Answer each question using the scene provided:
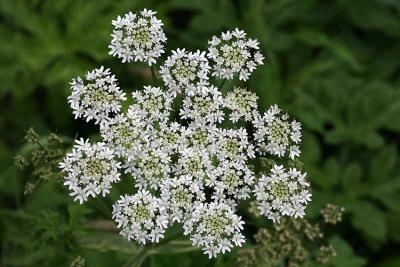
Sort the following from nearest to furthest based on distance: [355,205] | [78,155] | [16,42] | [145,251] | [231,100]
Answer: [78,155]
[231,100]
[145,251]
[355,205]
[16,42]

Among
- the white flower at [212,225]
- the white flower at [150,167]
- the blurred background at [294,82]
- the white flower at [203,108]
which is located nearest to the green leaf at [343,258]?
the blurred background at [294,82]

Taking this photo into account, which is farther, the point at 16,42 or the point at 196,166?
the point at 16,42

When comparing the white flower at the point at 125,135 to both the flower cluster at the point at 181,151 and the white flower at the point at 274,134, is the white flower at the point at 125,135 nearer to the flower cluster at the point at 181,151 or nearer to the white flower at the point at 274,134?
the flower cluster at the point at 181,151

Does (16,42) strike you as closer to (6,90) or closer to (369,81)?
(6,90)

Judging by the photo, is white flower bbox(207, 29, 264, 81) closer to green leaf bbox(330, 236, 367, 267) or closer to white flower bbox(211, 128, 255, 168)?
white flower bbox(211, 128, 255, 168)

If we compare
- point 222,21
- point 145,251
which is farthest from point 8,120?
point 145,251

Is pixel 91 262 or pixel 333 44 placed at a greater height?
pixel 333 44
